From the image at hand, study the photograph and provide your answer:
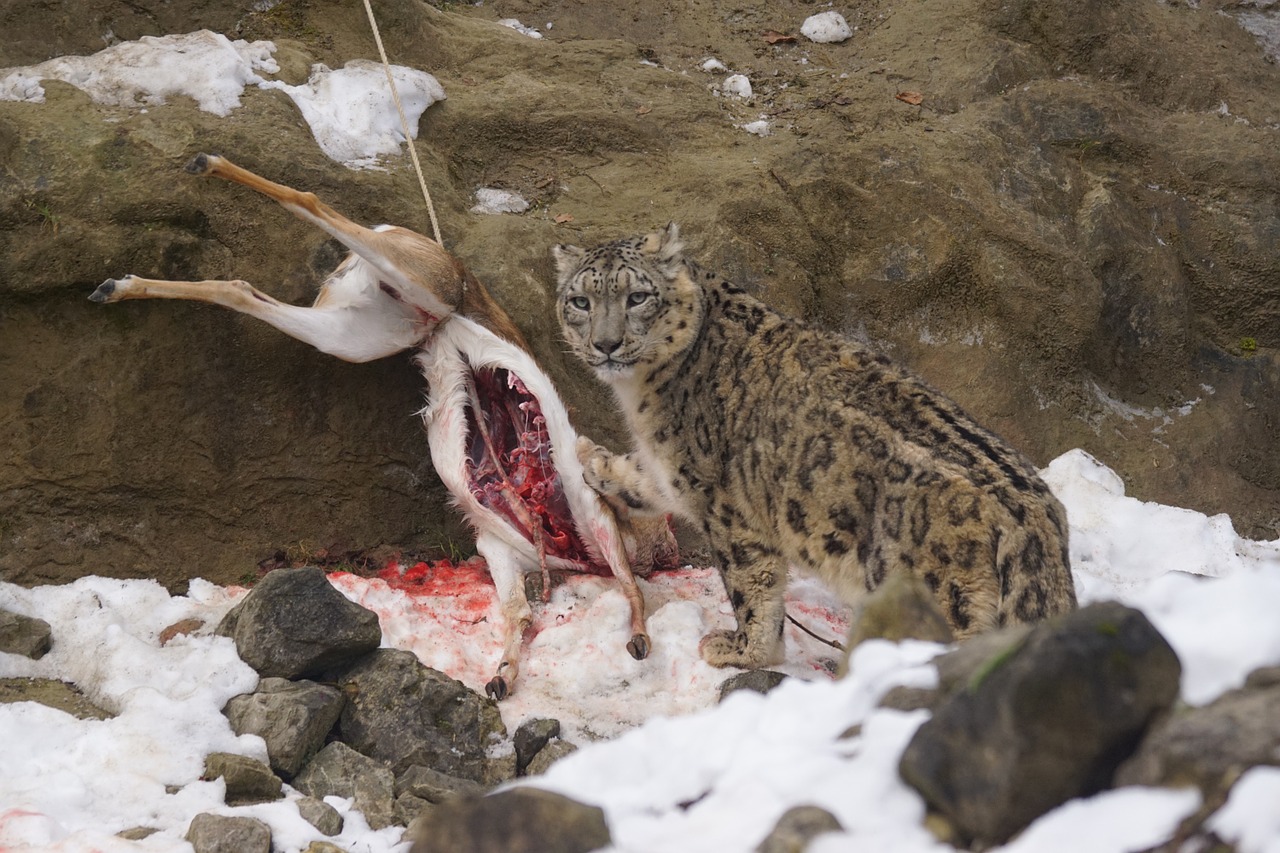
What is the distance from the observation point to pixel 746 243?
8.70 metres

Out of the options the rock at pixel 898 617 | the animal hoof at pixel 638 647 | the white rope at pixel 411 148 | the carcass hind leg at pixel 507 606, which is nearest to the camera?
the rock at pixel 898 617

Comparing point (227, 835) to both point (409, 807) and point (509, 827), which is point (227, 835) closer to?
point (409, 807)

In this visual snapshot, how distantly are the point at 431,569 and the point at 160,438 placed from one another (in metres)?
1.73

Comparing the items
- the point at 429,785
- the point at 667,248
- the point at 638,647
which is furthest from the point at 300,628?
the point at 667,248

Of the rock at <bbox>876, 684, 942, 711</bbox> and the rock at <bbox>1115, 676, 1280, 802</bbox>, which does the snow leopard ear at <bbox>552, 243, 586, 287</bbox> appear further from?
the rock at <bbox>1115, 676, 1280, 802</bbox>

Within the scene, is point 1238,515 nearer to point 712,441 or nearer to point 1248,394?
point 1248,394

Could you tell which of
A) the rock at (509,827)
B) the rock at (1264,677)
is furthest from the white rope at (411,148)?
the rock at (1264,677)

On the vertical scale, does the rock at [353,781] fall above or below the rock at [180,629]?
above

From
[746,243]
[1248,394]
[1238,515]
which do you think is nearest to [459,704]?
[746,243]

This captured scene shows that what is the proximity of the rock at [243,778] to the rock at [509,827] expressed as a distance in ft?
8.53

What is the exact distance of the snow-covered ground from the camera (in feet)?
9.42

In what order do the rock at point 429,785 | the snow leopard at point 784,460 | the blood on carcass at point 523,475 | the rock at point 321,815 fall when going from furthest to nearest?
the blood on carcass at point 523,475, the rock at point 429,785, the rock at point 321,815, the snow leopard at point 784,460

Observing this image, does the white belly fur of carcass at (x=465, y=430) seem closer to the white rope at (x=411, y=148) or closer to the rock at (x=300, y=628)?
the white rope at (x=411, y=148)

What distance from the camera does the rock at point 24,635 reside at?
600cm
